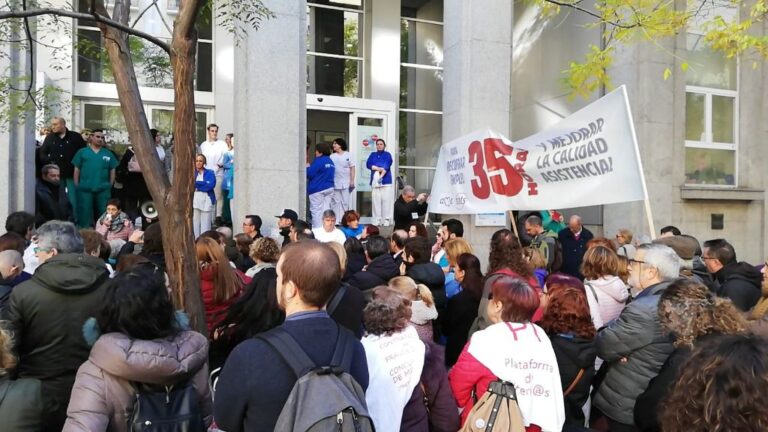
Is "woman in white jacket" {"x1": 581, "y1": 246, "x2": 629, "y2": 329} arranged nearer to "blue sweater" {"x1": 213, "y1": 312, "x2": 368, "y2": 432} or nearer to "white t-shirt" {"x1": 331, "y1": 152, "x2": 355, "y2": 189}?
"blue sweater" {"x1": 213, "y1": 312, "x2": 368, "y2": 432}

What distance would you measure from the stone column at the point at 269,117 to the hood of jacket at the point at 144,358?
847 centimetres

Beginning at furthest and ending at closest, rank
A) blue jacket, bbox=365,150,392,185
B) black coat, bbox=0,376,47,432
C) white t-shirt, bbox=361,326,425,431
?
blue jacket, bbox=365,150,392,185
white t-shirt, bbox=361,326,425,431
black coat, bbox=0,376,47,432

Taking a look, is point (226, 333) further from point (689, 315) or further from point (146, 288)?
point (689, 315)

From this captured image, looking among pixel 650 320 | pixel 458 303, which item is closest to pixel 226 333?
pixel 458 303

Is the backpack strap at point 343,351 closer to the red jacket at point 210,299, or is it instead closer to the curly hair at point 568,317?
the curly hair at point 568,317

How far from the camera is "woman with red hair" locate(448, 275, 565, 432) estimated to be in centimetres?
373

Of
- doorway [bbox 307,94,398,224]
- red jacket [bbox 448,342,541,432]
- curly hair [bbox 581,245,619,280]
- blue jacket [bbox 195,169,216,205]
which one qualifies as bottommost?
red jacket [bbox 448,342,541,432]

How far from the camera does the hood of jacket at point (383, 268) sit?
245 inches

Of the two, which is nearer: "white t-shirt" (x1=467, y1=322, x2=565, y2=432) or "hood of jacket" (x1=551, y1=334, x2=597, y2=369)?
"white t-shirt" (x1=467, y1=322, x2=565, y2=432)

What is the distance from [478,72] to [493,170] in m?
3.20

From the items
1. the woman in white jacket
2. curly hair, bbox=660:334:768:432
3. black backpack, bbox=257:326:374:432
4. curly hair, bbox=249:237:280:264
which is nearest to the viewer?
curly hair, bbox=660:334:768:432

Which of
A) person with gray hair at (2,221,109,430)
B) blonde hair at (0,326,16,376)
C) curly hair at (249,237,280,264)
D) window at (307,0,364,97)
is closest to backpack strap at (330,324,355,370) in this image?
blonde hair at (0,326,16,376)

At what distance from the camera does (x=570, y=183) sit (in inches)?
345

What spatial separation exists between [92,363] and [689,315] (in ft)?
10.1
